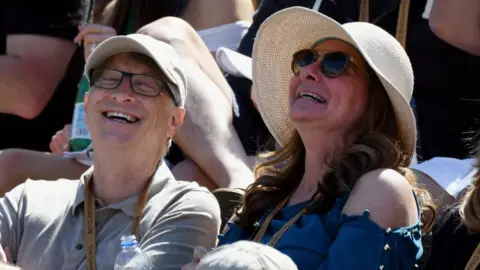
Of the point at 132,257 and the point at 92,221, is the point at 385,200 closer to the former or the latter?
the point at 132,257

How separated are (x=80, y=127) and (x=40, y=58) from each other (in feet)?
2.59

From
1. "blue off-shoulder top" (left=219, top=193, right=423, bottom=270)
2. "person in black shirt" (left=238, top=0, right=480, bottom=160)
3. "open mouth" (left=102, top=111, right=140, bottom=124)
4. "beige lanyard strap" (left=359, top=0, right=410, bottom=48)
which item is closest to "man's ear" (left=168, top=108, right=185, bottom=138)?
Answer: "open mouth" (left=102, top=111, right=140, bottom=124)

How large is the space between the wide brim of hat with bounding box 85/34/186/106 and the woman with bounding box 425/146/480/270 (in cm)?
98

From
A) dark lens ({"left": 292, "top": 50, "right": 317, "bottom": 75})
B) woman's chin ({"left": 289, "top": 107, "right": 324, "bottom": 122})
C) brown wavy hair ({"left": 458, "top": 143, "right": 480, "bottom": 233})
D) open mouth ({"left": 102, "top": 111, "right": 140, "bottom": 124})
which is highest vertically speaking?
dark lens ({"left": 292, "top": 50, "right": 317, "bottom": 75})

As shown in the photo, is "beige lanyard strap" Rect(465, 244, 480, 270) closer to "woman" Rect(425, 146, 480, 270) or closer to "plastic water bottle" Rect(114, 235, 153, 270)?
"woman" Rect(425, 146, 480, 270)

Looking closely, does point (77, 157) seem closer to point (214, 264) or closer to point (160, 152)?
point (160, 152)

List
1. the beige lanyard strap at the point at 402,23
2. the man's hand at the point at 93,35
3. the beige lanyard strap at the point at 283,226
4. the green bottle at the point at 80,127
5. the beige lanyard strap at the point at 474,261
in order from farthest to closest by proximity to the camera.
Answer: the man's hand at the point at 93,35 → the green bottle at the point at 80,127 → the beige lanyard strap at the point at 402,23 → the beige lanyard strap at the point at 283,226 → the beige lanyard strap at the point at 474,261

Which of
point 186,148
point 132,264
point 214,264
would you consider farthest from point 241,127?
point 214,264

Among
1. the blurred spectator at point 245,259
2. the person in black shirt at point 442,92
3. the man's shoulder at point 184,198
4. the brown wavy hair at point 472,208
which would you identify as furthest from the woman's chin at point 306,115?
the blurred spectator at point 245,259

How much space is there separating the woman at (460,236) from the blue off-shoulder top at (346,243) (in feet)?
0.64

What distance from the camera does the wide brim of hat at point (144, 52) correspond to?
3680 mm

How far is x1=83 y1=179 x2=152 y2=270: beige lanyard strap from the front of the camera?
3.52m

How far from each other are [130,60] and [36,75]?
5.96 ft

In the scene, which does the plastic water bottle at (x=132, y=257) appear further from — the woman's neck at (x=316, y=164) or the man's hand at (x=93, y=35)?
the man's hand at (x=93, y=35)
